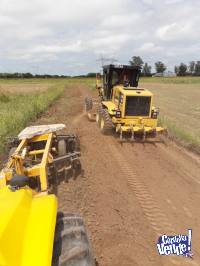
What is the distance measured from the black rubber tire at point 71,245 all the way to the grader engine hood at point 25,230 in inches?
7.3

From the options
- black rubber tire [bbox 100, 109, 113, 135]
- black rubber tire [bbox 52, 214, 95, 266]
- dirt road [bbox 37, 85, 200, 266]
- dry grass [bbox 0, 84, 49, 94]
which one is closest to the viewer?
black rubber tire [bbox 52, 214, 95, 266]

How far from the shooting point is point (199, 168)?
9.20 m

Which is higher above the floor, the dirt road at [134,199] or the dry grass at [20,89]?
the dirt road at [134,199]

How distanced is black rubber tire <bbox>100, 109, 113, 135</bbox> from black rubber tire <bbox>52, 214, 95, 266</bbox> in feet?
30.9

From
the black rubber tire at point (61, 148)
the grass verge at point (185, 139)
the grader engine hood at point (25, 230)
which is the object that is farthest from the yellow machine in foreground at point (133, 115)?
the grader engine hood at point (25, 230)

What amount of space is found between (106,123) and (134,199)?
5.82 meters

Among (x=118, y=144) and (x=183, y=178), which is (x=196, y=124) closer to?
(x=118, y=144)

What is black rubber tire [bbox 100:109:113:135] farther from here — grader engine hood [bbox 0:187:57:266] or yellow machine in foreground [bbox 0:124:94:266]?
grader engine hood [bbox 0:187:57:266]

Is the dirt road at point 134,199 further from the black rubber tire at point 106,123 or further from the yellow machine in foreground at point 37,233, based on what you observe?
the yellow machine in foreground at point 37,233

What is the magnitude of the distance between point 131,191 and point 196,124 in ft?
31.8

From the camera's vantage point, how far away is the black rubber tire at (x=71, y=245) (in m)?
2.48

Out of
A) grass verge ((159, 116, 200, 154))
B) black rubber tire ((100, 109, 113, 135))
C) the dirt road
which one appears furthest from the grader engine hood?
black rubber tire ((100, 109, 113, 135))

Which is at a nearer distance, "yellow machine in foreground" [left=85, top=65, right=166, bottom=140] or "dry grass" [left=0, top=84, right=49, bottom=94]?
"yellow machine in foreground" [left=85, top=65, right=166, bottom=140]

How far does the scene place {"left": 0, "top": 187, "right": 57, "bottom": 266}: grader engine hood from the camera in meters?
2.14
